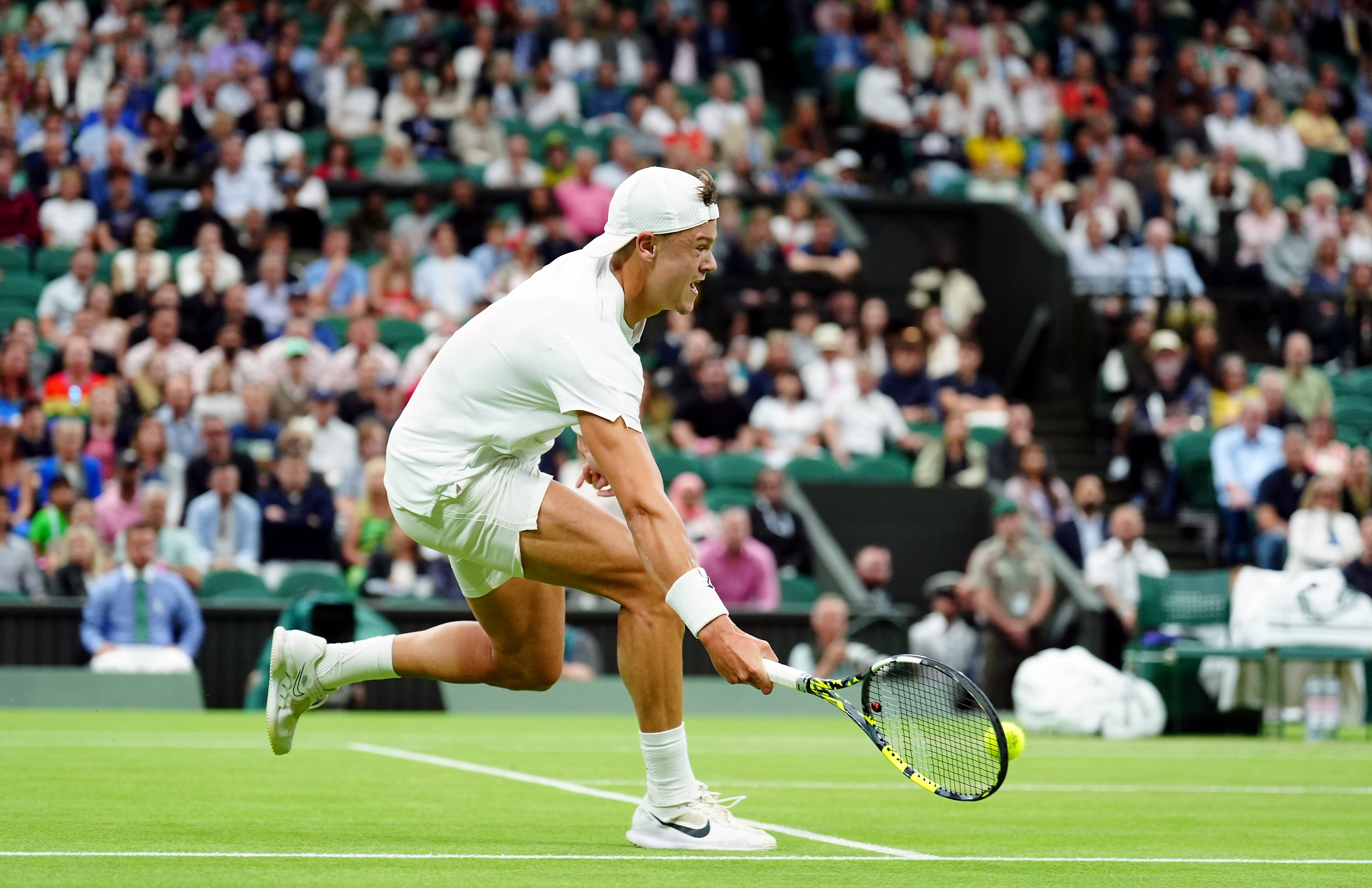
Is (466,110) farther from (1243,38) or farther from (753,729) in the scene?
(1243,38)

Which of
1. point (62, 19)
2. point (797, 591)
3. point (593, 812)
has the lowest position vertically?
point (797, 591)

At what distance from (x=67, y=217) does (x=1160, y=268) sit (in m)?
10.8

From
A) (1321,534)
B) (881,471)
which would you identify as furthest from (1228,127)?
(1321,534)

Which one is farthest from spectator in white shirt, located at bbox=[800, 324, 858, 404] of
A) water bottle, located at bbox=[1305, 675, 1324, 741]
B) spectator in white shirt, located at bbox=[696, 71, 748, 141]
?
water bottle, located at bbox=[1305, 675, 1324, 741]

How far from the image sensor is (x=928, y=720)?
4961 mm

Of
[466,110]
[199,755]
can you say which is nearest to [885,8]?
[466,110]

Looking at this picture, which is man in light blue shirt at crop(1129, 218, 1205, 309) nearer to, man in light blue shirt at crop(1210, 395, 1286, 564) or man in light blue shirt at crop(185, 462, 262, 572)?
man in light blue shirt at crop(1210, 395, 1286, 564)

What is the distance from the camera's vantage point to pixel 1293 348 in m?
18.4

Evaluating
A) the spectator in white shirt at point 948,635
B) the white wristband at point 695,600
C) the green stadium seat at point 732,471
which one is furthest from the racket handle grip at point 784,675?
the green stadium seat at point 732,471

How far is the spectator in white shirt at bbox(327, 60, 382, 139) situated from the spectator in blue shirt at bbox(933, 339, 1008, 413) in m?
6.25

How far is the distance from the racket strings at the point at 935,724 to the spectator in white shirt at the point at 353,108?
1548 centimetres

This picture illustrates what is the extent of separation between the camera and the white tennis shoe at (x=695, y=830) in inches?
212

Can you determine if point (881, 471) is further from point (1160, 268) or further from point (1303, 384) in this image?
point (1160, 268)

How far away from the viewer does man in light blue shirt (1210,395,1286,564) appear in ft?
55.3
